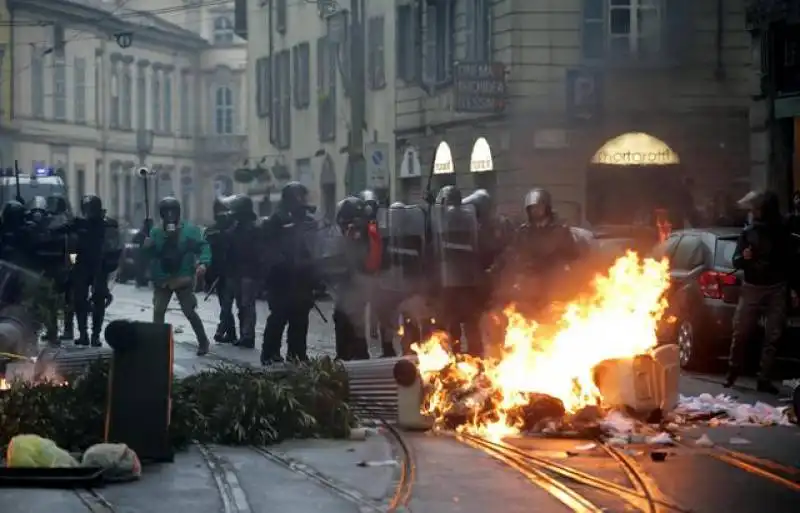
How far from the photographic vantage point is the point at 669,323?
19266mm

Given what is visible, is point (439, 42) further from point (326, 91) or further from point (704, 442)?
point (704, 442)

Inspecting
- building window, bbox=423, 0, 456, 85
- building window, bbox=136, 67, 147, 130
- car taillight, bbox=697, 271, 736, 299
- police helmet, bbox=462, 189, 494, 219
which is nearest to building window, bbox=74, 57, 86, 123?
building window, bbox=136, 67, 147, 130

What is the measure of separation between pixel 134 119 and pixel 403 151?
125ft

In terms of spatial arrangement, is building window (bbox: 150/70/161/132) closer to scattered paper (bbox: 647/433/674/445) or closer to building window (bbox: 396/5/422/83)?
building window (bbox: 396/5/422/83)

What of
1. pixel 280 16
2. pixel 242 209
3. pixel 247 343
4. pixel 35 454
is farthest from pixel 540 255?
pixel 280 16

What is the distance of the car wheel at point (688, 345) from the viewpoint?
736 inches

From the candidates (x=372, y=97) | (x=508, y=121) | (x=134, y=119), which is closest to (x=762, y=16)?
(x=508, y=121)

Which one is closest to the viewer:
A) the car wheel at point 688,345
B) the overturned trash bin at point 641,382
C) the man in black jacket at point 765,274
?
the overturned trash bin at point 641,382

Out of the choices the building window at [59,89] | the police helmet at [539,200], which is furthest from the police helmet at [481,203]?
the building window at [59,89]

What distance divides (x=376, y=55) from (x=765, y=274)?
2745 cm

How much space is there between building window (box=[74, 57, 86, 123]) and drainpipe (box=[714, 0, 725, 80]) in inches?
1686

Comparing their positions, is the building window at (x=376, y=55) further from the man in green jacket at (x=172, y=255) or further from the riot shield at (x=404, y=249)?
the riot shield at (x=404, y=249)

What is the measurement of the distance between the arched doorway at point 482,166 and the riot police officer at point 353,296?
1420 cm

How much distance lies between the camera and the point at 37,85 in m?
67.7
